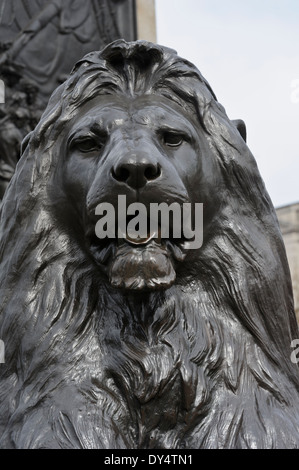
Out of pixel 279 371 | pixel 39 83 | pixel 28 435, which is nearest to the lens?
pixel 28 435

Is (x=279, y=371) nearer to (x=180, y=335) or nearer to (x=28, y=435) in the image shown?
(x=180, y=335)

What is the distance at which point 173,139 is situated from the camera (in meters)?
1.59

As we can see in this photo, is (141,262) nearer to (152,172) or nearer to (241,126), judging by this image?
(152,172)

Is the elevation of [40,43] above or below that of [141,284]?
above

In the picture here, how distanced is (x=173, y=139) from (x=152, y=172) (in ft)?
0.51

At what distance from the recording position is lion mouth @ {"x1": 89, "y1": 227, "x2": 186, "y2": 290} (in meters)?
1.44

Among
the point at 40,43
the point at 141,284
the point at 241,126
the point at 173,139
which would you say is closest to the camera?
the point at 141,284

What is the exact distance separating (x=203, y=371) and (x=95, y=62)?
0.64 m

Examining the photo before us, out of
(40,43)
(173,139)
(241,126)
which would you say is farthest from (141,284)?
(40,43)

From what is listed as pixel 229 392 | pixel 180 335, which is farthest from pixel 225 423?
pixel 180 335

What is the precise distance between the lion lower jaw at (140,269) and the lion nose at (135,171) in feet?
0.36

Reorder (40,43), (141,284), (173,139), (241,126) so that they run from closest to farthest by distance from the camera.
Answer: (141,284) → (173,139) → (241,126) → (40,43)

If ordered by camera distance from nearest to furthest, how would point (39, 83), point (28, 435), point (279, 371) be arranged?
point (28, 435) → point (279, 371) → point (39, 83)
